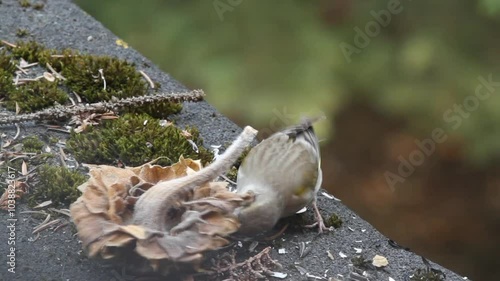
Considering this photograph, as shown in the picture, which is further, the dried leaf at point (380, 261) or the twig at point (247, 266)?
the dried leaf at point (380, 261)

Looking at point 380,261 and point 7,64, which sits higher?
point 380,261

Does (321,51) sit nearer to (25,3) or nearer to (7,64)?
(25,3)

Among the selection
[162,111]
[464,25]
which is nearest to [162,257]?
[162,111]

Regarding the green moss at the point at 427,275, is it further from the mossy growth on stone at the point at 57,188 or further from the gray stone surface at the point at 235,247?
the mossy growth on stone at the point at 57,188

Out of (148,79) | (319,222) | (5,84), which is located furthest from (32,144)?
(319,222)

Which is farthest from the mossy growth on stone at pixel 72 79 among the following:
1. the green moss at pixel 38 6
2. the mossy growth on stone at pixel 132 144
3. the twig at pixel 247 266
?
the twig at pixel 247 266

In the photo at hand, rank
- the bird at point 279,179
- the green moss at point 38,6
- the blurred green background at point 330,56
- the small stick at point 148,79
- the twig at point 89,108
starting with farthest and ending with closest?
the blurred green background at point 330,56
the green moss at point 38,6
the small stick at point 148,79
the twig at point 89,108
the bird at point 279,179

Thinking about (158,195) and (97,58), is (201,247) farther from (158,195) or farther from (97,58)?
(97,58)
